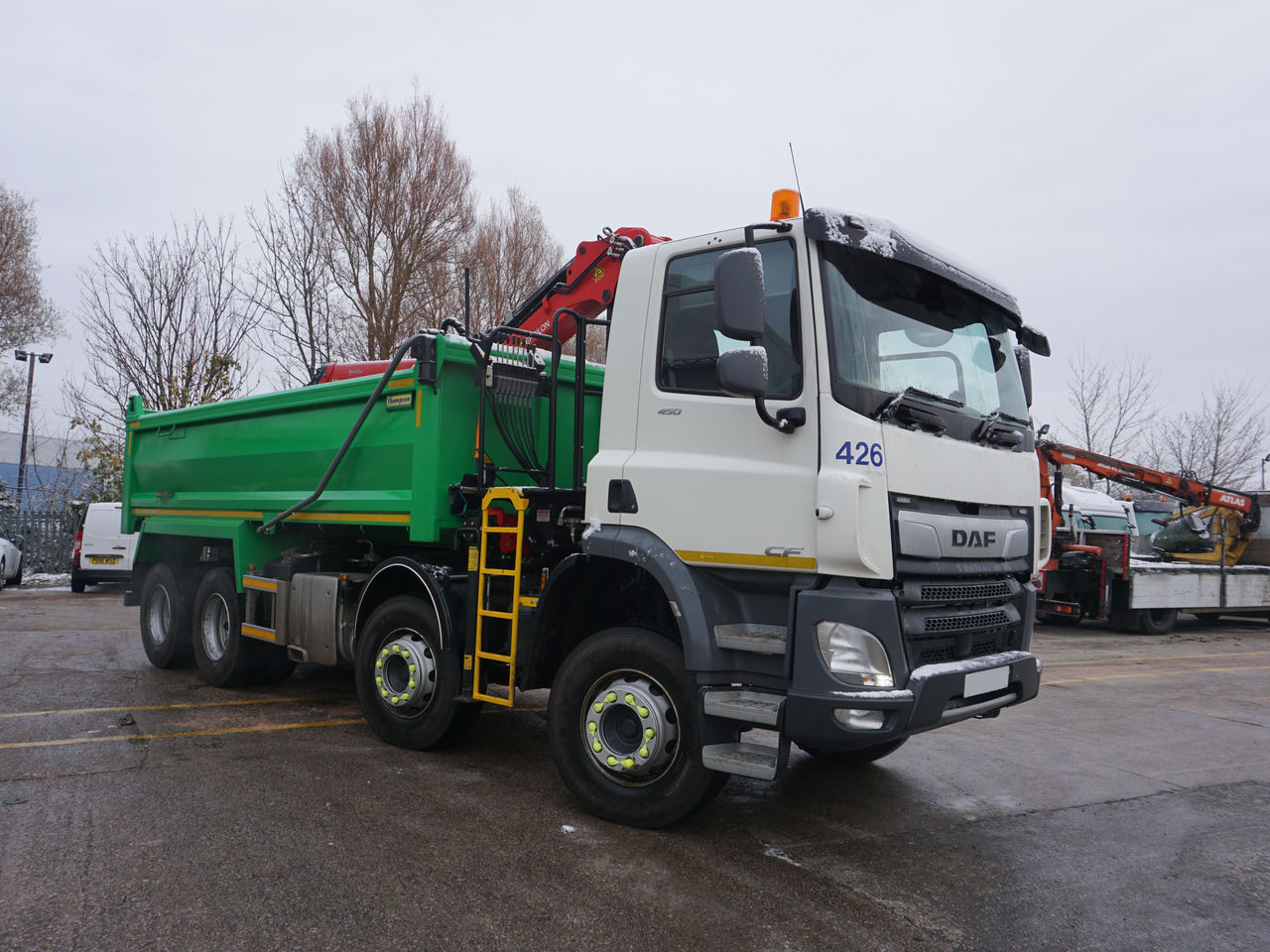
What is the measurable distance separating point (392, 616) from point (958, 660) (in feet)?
11.2

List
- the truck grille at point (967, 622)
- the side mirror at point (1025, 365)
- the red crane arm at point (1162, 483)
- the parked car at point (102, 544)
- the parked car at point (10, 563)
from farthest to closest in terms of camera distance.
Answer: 1. the parked car at point (10, 563)
2. the red crane arm at point (1162, 483)
3. the parked car at point (102, 544)
4. the side mirror at point (1025, 365)
5. the truck grille at point (967, 622)

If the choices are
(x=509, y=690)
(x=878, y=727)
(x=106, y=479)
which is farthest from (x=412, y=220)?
(x=878, y=727)

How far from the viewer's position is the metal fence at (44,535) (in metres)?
22.0

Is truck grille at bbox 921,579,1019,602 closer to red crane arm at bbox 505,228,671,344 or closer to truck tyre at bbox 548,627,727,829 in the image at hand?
truck tyre at bbox 548,627,727,829

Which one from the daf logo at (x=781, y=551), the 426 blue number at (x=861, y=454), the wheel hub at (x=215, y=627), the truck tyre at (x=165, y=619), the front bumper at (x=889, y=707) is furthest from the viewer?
the truck tyre at (x=165, y=619)

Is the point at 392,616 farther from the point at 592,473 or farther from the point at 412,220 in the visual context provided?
the point at 412,220

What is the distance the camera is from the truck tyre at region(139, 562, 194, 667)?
8.62 m

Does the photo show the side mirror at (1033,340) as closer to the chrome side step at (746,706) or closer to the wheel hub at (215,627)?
the chrome side step at (746,706)

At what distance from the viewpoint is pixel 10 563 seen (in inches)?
699

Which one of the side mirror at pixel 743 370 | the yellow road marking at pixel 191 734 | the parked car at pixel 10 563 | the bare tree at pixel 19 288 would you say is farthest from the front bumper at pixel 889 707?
the bare tree at pixel 19 288

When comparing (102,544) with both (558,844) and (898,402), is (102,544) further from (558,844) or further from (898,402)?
(898,402)

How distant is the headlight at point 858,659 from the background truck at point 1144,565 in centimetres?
1134

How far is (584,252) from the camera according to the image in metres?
6.12

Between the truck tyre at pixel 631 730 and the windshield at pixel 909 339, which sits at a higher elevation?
the windshield at pixel 909 339
